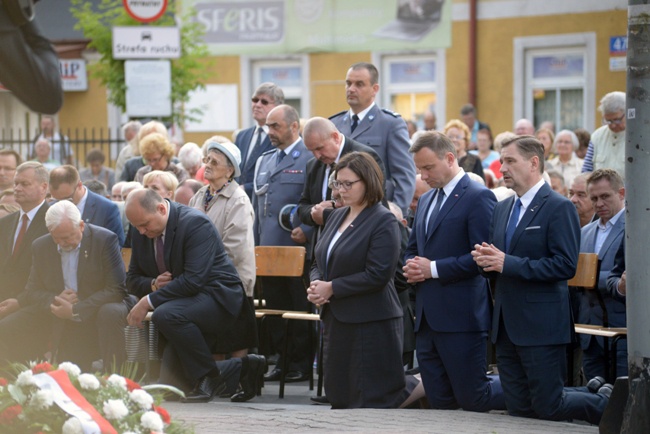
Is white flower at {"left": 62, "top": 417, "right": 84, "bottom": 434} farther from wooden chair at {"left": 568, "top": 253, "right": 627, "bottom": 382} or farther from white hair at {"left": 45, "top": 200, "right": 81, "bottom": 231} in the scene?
white hair at {"left": 45, "top": 200, "right": 81, "bottom": 231}

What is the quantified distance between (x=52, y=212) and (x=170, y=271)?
3.63 feet

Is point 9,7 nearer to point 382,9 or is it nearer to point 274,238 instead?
point 274,238

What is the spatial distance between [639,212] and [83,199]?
566 centimetres

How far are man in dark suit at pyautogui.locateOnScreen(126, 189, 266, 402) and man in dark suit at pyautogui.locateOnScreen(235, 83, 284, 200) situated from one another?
1.90 m

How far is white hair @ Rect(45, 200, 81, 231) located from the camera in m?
10.2

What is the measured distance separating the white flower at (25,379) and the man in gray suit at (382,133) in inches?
201

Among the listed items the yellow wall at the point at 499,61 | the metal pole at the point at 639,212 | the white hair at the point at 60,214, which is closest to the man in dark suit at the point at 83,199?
the white hair at the point at 60,214

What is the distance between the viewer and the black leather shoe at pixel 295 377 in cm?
1094

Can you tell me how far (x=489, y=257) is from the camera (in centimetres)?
800

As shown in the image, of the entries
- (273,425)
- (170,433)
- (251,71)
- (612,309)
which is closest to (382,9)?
(251,71)

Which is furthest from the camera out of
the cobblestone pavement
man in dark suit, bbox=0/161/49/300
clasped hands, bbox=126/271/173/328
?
man in dark suit, bbox=0/161/49/300

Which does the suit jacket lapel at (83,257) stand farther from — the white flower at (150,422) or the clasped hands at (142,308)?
the white flower at (150,422)

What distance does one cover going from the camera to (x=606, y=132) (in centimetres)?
1266

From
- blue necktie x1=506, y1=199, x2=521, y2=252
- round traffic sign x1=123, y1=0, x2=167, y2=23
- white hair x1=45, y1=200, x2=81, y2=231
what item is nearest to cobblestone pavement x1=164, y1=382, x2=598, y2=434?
blue necktie x1=506, y1=199, x2=521, y2=252
